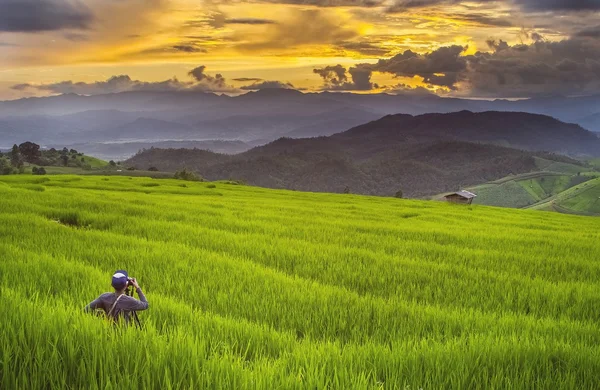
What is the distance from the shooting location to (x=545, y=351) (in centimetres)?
492

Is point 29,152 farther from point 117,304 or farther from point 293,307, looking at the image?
point 117,304

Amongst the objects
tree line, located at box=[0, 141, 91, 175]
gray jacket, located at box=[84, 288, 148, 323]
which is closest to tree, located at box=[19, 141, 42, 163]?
tree line, located at box=[0, 141, 91, 175]

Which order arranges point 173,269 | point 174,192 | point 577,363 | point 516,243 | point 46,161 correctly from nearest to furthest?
point 577,363
point 173,269
point 516,243
point 174,192
point 46,161

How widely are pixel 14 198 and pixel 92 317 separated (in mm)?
19434

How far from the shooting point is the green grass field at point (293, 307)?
333 cm

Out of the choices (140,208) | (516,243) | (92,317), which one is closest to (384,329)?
(92,317)

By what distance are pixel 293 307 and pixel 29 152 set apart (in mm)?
A: 181256

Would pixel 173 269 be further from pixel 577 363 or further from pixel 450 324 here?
pixel 577 363

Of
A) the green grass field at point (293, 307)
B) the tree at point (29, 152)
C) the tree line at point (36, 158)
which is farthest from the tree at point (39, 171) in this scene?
the green grass field at point (293, 307)

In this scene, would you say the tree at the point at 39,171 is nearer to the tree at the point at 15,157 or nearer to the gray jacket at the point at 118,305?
the tree at the point at 15,157

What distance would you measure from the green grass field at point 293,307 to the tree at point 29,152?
164009 mm

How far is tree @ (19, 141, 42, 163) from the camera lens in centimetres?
15975

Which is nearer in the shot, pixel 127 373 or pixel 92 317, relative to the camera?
pixel 127 373

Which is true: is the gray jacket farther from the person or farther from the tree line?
the tree line
